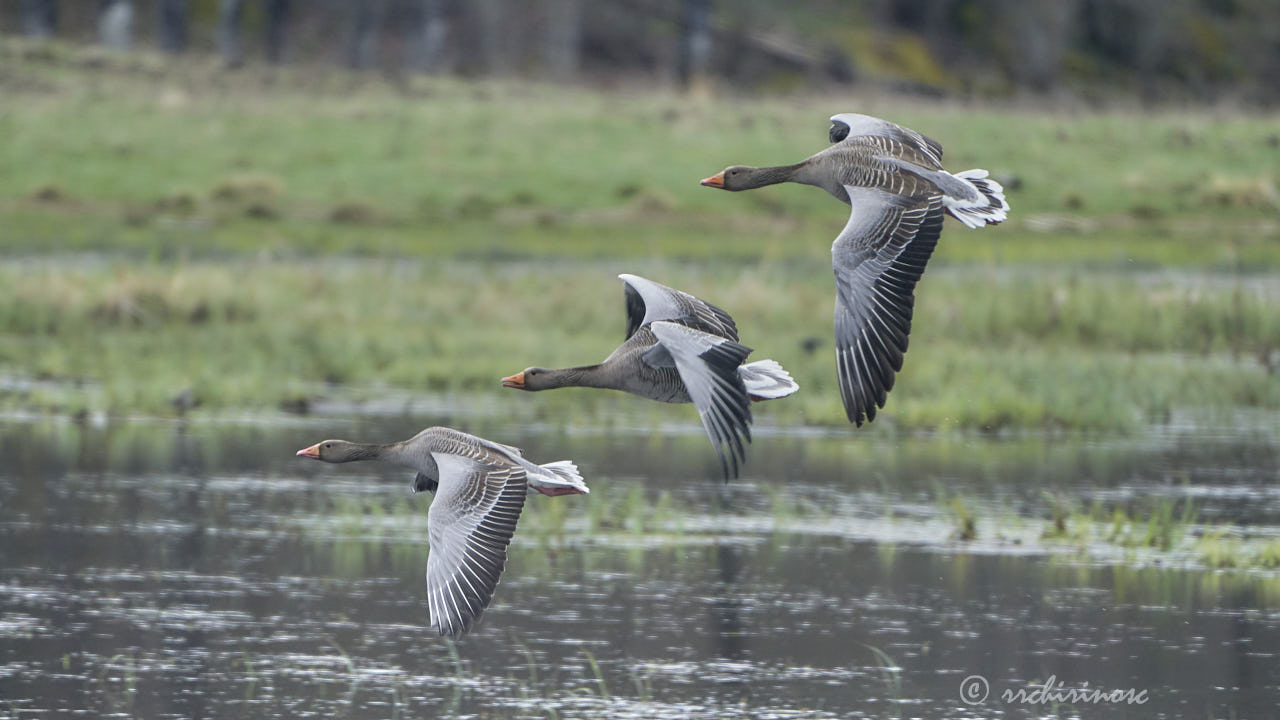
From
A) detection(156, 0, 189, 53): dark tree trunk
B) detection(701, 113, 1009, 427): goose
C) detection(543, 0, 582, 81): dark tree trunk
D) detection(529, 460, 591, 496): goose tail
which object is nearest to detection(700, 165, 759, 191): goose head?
detection(701, 113, 1009, 427): goose

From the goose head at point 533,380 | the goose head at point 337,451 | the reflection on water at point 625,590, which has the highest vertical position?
the goose head at point 533,380

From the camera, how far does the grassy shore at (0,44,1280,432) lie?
847 inches

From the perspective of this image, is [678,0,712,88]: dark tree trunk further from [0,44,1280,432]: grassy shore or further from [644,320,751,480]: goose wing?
[644,320,751,480]: goose wing

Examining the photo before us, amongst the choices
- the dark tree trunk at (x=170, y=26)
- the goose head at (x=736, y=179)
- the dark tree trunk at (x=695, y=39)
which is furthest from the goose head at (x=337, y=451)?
the dark tree trunk at (x=695, y=39)

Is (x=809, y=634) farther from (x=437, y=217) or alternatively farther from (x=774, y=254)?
(x=437, y=217)

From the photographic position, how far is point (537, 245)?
32.2m

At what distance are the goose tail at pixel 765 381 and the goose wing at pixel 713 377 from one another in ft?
0.68

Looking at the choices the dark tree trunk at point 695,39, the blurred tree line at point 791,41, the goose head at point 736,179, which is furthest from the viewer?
the blurred tree line at point 791,41

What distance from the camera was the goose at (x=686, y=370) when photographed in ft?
28.3

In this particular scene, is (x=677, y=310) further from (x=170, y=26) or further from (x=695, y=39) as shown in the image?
(x=695, y=39)

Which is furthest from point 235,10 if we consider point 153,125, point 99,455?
point 99,455

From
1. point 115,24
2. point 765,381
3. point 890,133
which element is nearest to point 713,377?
point 765,381

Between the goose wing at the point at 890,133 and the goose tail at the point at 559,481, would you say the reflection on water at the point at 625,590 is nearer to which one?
the goose tail at the point at 559,481

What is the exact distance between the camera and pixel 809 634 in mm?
12922
